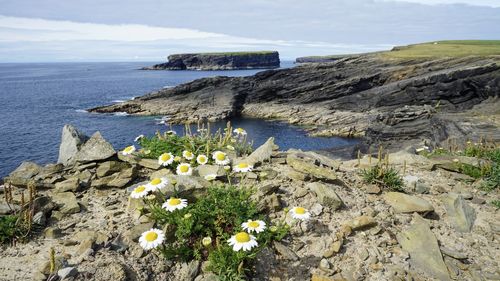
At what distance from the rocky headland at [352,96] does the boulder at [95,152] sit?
106ft

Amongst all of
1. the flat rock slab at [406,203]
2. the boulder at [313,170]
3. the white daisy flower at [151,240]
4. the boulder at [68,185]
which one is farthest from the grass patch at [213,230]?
the flat rock slab at [406,203]

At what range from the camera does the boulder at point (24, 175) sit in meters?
8.14

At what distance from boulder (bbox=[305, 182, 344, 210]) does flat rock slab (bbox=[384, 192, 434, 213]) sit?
1.20 metres

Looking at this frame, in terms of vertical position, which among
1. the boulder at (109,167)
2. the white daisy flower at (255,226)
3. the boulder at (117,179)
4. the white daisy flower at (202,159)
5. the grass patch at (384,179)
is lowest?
the grass patch at (384,179)

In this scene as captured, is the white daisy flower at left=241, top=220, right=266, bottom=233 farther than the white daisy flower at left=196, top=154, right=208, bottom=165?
No

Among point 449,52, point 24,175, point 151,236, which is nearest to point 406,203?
point 151,236

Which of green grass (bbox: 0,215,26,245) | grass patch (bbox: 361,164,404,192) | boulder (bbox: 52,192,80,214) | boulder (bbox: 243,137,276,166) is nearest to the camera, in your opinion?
green grass (bbox: 0,215,26,245)

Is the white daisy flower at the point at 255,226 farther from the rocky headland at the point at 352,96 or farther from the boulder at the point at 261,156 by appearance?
the rocky headland at the point at 352,96

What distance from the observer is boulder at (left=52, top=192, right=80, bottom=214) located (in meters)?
6.83

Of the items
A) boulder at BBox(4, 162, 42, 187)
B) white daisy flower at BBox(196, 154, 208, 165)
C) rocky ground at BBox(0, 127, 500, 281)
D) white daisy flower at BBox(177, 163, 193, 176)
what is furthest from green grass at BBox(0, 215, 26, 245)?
white daisy flower at BBox(196, 154, 208, 165)

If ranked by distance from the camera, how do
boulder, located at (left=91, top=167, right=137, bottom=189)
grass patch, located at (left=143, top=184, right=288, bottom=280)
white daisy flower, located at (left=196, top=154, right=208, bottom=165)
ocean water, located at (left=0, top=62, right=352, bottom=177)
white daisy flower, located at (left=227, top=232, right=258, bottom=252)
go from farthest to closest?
ocean water, located at (left=0, top=62, right=352, bottom=177) < boulder, located at (left=91, top=167, right=137, bottom=189) < white daisy flower, located at (left=196, top=154, right=208, bottom=165) < grass patch, located at (left=143, top=184, right=288, bottom=280) < white daisy flower, located at (left=227, top=232, right=258, bottom=252)

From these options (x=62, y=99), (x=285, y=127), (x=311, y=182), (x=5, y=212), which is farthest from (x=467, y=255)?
(x=62, y=99)

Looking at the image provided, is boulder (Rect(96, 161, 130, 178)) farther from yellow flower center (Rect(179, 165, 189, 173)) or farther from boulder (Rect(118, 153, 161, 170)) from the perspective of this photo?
yellow flower center (Rect(179, 165, 189, 173))

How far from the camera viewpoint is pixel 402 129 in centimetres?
3772
